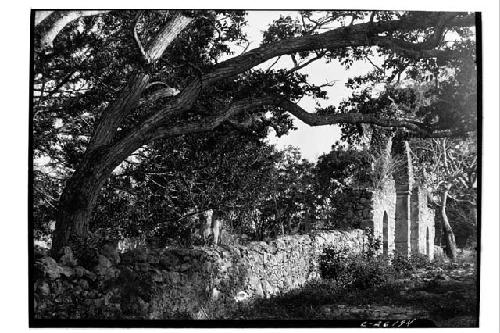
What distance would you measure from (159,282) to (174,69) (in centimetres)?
282

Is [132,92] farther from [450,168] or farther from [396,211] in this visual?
[396,211]

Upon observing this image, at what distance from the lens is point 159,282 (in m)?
7.50

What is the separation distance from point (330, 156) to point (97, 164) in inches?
153

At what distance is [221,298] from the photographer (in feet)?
27.3

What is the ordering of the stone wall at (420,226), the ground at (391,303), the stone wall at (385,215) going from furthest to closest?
the stone wall at (420,226) → the stone wall at (385,215) → the ground at (391,303)

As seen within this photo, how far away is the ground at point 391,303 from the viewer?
7.64 meters

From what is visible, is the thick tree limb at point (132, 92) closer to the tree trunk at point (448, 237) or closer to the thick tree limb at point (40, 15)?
the thick tree limb at point (40, 15)

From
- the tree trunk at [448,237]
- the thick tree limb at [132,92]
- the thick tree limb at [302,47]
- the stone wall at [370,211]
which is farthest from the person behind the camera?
the stone wall at [370,211]

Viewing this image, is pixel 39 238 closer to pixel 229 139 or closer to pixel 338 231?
pixel 229 139

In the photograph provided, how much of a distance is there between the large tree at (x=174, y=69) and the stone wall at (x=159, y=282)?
92cm

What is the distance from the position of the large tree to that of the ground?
7.17ft

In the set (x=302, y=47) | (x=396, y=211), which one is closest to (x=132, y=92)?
(x=302, y=47)

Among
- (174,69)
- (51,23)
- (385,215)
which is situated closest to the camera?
(51,23)

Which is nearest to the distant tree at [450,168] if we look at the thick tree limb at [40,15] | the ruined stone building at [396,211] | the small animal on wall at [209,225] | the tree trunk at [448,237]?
the tree trunk at [448,237]
